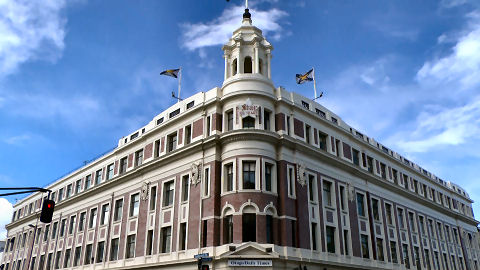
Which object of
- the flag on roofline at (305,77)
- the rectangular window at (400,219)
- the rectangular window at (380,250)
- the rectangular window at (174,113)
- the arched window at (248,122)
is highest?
the flag on roofline at (305,77)

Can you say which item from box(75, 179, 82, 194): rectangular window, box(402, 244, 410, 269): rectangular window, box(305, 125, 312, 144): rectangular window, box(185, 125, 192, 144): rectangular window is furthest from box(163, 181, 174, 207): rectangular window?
box(402, 244, 410, 269): rectangular window

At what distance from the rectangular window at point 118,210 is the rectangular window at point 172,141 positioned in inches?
384

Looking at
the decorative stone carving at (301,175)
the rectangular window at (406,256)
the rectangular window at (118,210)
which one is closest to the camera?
the decorative stone carving at (301,175)

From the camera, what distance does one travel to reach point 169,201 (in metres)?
39.8

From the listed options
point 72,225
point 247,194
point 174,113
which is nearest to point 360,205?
point 247,194

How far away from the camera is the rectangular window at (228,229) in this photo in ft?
107

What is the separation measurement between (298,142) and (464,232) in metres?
43.4

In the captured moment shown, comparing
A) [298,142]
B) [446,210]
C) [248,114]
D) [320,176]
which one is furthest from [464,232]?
[248,114]

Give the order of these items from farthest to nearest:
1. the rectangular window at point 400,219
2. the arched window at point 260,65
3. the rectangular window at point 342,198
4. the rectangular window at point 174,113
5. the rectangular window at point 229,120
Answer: the rectangular window at point 400,219 → the rectangular window at point 174,113 → the rectangular window at point 342,198 → the arched window at point 260,65 → the rectangular window at point 229,120

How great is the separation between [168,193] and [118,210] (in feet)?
31.7

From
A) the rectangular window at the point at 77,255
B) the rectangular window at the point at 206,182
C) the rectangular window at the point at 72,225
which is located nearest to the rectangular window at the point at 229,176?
the rectangular window at the point at 206,182

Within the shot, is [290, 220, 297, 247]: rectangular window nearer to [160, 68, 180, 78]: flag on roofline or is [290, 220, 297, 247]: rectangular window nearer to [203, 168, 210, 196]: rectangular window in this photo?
[203, 168, 210, 196]: rectangular window

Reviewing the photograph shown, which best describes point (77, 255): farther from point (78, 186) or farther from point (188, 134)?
point (188, 134)

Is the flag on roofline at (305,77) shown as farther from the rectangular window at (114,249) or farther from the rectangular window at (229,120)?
the rectangular window at (114,249)
